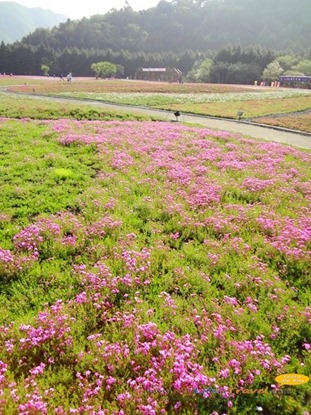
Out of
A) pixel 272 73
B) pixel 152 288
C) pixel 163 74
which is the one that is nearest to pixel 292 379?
pixel 152 288

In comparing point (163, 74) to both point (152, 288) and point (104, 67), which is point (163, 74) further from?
point (152, 288)

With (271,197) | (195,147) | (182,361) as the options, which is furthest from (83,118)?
(182,361)

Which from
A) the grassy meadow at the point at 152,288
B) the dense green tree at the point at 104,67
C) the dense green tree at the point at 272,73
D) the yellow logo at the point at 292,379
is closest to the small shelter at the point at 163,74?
the dense green tree at the point at 104,67

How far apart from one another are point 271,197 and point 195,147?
7023 millimetres

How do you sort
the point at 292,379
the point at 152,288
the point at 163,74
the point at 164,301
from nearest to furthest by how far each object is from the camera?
1. the point at 292,379
2. the point at 164,301
3. the point at 152,288
4. the point at 163,74

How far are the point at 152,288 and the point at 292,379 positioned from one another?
3.18 m

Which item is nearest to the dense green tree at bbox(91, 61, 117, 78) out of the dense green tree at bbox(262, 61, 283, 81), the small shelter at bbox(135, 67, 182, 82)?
the small shelter at bbox(135, 67, 182, 82)

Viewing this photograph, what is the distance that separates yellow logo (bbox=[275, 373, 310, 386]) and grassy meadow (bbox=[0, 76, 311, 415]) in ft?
0.35

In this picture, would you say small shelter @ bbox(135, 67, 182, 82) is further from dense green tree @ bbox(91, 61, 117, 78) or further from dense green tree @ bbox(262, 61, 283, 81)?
dense green tree @ bbox(262, 61, 283, 81)

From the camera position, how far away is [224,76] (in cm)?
11931

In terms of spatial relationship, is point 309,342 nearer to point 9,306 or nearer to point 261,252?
point 261,252

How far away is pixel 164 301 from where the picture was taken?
6656 millimetres

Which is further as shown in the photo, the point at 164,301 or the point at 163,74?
the point at 163,74

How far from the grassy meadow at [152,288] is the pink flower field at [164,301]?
0.03 meters
